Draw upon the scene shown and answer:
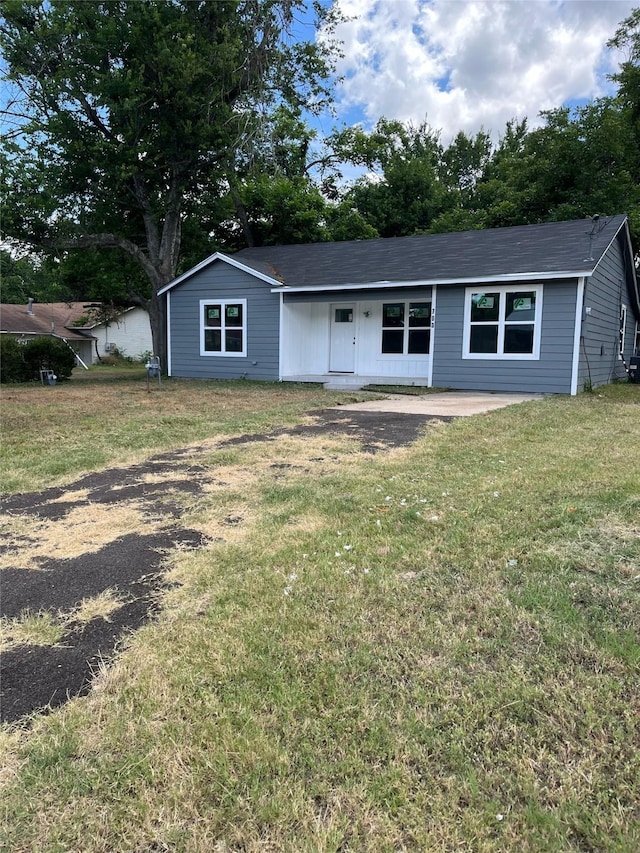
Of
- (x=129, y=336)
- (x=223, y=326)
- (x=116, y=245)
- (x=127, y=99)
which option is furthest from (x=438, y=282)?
(x=129, y=336)

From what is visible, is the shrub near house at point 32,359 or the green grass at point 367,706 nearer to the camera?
the green grass at point 367,706

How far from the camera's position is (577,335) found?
1068cm

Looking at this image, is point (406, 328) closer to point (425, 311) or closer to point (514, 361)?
point (425, 311)

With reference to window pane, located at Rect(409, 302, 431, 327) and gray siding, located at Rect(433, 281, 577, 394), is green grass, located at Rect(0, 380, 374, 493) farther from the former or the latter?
window pane, located at Rect(409, 302, 431, 327)

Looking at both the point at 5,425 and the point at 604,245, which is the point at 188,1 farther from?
the point at 5,425

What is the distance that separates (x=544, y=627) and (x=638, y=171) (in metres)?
23.6

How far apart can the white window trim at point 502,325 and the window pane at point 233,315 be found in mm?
5976

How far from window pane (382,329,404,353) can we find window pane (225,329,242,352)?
12.7 ft

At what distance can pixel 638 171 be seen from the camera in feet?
66.7

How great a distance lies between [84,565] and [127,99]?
1444cm

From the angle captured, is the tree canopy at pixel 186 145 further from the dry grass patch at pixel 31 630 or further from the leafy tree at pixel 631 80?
the dry grass patch at pixel 31 630

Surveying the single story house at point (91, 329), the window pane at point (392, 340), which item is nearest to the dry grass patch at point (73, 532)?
the window pane at point (392, 340)

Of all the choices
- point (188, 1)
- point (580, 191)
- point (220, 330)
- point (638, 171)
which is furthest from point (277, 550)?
point (638, 171)

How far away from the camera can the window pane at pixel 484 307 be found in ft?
37.7
